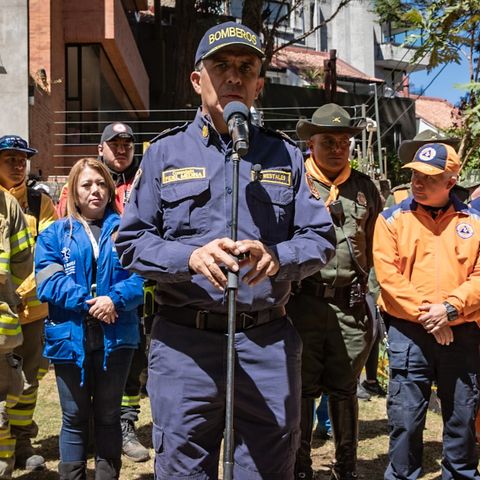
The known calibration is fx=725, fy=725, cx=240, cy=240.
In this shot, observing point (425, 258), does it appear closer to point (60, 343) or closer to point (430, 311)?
point (430, 311)

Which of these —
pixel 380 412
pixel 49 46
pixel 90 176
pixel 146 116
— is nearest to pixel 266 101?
pixel 146 116

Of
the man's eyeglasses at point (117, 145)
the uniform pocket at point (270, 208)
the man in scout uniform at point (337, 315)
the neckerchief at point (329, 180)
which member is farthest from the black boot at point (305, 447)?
the man's eyeglasses at point (117, 145)

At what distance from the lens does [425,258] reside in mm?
4539

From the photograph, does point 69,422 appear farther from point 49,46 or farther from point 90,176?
point 49,46

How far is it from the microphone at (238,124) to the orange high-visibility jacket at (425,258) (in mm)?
2079

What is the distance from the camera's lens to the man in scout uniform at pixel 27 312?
210 inches

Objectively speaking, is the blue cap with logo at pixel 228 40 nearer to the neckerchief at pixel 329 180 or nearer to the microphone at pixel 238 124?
the microphone at pixel 238 124

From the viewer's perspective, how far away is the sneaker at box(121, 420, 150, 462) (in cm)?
552

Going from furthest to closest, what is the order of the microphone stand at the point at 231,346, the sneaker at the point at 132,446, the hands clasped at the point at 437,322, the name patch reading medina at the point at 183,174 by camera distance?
the sneaker at the point at 132,446 < the hands clasped at the point at 437,322 < the name patch reading medina at the point at 183,174 < the microphone stand at the point at 231,346

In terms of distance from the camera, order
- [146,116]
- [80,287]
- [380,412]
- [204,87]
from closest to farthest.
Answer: [204,87]
[80,287]
[380,412]
[146,116]

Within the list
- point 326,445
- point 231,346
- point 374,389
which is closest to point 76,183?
point 231,346

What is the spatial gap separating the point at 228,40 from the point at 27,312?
10.5ft

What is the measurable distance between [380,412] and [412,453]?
2.60 metres

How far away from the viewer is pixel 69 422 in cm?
430
